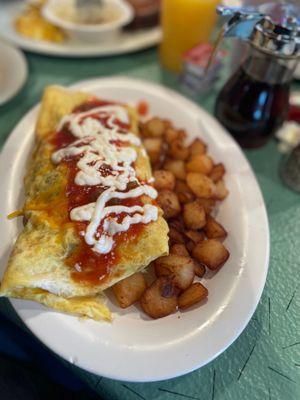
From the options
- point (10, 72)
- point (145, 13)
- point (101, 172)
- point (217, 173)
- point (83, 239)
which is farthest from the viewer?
point (145, 13)

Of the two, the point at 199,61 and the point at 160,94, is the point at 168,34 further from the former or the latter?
the point at 160,94

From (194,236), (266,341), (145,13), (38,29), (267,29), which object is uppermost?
(267,29)

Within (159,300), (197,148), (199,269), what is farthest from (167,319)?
(197,148)

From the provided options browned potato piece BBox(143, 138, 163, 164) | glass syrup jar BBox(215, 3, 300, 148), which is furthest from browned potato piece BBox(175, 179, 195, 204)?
glass syrup jar BBox(215, 3, 300, 148)

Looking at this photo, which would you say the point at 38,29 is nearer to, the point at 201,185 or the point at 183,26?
the point at 183,26

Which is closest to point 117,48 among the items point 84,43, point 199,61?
point 84,43

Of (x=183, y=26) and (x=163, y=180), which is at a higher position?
(x=183, y=26)

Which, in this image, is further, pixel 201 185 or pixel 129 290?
pixel 201 185
